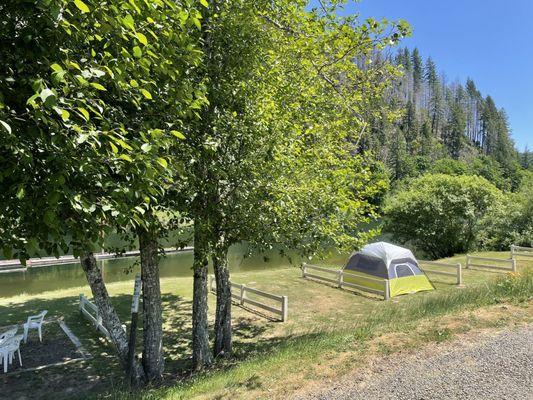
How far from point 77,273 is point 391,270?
18517mm

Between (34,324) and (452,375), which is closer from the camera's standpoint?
(452,375)

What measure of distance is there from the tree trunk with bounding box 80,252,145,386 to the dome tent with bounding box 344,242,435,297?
10353 millimetres

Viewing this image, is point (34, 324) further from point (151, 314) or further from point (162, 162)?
point (162, 162)

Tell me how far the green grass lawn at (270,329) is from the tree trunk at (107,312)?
429mm

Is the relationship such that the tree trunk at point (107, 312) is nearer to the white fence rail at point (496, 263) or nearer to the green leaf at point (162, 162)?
the green leaf at point (162, 162)

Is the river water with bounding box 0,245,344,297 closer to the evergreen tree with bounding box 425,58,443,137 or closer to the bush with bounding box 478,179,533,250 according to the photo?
the bush with bounding box 478,179,533,250

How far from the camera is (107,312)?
276 inches

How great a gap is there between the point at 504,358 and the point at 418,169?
301ft

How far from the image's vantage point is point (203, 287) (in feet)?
27.0

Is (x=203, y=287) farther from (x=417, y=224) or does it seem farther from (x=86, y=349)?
(x=417, y=224)

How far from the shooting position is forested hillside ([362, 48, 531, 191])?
90.2m

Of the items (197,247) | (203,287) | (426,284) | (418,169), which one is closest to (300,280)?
(426,284)

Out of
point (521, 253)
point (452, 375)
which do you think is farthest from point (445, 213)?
point (452, 375)

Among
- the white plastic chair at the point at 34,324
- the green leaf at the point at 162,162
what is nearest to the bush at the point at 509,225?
the white plastic chair at the point at 34,324
